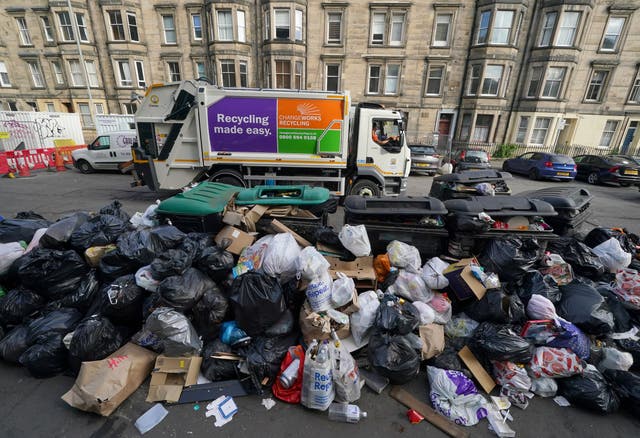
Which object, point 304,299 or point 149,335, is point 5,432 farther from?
point 304,299

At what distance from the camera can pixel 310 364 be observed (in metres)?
2.20

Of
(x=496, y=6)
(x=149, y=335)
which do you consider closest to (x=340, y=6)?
(x=496, y=6)

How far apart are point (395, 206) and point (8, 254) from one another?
175 inches

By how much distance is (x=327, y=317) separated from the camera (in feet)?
8.61

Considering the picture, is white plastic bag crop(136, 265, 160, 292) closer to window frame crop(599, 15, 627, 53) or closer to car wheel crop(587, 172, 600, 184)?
car wheel crop(587, 172, 600, 184)

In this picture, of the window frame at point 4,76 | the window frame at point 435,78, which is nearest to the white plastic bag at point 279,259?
the window frame at point 435,78

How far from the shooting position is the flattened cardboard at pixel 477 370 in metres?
2.41

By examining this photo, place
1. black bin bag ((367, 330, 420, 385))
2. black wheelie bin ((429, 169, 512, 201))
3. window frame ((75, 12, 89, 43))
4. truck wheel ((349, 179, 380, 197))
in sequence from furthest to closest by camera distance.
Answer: window frame ((75, 12, 89, 43)), truck wheel ((349, 179, 380, 197)), black wheelie bin ((429, 169, 512, 201)), black bin bag ((367, 330, 420, 385))

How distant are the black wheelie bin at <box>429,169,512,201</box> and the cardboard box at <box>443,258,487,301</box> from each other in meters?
2.30

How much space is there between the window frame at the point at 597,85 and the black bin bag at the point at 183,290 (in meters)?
25.5

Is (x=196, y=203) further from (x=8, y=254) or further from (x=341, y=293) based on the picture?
(x=341, y=293)

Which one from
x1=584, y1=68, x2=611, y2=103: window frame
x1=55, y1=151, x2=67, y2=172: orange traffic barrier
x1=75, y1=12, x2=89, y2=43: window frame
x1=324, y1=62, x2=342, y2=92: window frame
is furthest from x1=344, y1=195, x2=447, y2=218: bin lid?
x1=75, y1=12, x2=89, y2=43: window frame

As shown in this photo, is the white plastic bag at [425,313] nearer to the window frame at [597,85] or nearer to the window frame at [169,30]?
the window frame at [169,30]

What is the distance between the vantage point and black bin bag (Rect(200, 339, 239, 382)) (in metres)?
2.42
